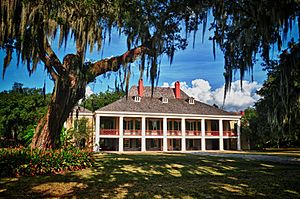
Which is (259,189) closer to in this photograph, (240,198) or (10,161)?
(240,198)

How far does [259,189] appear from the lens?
7.00 m

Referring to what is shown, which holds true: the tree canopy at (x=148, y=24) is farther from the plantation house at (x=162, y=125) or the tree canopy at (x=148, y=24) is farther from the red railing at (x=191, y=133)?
the red railing at (x=191, y=133)

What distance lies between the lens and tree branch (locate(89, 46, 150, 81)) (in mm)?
10375

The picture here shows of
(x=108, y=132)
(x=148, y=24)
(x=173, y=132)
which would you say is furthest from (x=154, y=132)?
(x=148, y=24)

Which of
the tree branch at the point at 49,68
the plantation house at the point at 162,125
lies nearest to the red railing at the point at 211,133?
the plantation house at the point at 162,125

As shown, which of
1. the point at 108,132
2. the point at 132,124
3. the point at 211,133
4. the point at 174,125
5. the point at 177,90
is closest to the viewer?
the point at 108,132

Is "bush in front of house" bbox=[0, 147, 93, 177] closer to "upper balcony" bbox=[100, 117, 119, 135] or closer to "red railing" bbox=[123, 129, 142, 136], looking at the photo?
"red railing" bbox=[123, 129, 142, 136]

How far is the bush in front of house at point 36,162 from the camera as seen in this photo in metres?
9.13

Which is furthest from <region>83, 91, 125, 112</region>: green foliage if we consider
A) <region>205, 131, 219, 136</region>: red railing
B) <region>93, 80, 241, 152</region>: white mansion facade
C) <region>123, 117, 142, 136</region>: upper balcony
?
<region>205, 131, 219, 136</region>: red railing

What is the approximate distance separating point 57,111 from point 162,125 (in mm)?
26089

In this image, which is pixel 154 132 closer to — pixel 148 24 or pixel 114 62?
pixel 114 62

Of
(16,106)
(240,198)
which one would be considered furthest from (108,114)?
(240,198)

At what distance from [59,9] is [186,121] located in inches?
1225

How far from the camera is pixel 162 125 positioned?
3612 centimetres
